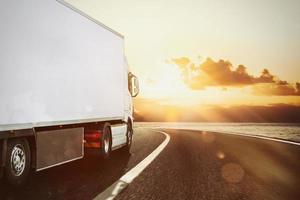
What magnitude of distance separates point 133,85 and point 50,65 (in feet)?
28.7

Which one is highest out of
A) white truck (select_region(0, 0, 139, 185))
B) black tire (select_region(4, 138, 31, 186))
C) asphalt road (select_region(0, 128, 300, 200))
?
white truck (select_region(0, 0, 139, 185))

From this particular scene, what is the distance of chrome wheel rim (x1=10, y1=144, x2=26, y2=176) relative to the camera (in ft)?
26.9

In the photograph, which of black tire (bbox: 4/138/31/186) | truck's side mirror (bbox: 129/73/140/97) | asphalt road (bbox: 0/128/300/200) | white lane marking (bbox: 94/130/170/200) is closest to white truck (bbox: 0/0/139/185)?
black tire (bbox: 4/138/31/186)

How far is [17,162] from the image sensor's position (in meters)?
8.34

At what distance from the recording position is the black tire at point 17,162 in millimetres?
8039

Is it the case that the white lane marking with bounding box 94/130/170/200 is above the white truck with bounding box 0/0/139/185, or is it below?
below

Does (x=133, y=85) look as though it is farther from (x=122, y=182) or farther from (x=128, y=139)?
(x=122, y=182)

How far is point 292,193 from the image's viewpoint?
24.6 ft

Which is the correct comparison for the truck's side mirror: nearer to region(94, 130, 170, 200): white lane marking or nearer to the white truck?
the white truck

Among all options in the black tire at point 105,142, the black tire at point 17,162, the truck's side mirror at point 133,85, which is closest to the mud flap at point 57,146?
the black tire at point 17,162

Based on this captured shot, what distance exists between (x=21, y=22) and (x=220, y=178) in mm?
4961

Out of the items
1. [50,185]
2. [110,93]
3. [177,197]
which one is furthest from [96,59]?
[177,197]

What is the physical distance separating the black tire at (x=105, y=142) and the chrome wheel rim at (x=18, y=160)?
401 centimetres

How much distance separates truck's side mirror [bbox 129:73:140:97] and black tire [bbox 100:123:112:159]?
417 cm
